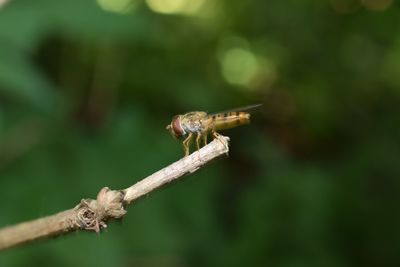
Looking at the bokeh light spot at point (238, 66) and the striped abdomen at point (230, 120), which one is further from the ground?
the bokeh light spot at point (238, 66)

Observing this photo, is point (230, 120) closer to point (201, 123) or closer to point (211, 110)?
point (201, 123)

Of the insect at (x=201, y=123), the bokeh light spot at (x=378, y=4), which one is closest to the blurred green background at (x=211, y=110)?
the bokeh light spot at (x=378, y=4)

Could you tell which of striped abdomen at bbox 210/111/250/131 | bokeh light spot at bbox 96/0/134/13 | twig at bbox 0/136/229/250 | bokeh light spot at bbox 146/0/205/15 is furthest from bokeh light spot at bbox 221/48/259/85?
twig at bbox 0/136/229/250

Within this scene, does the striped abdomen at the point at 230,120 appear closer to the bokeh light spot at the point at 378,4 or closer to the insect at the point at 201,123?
the insect at the point at 201,123

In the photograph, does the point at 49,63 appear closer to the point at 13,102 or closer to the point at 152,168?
the point at 13,102

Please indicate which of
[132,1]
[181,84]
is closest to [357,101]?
[181,84]

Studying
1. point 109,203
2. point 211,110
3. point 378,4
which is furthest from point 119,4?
point 109,203

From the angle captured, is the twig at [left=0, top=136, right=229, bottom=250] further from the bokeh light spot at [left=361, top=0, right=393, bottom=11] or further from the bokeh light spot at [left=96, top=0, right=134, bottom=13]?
the bokeh light spot at [left=361, top=0, right=393, bottom=11]

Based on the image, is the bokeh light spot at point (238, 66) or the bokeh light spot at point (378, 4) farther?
the bokeh light spot at point (238, 66)
